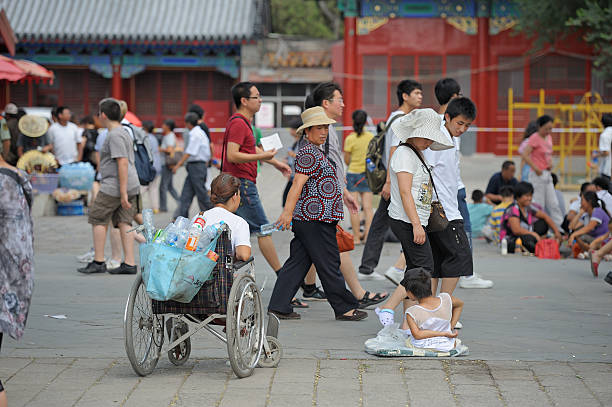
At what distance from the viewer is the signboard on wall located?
1049 inches

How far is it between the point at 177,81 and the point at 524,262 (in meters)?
19.4

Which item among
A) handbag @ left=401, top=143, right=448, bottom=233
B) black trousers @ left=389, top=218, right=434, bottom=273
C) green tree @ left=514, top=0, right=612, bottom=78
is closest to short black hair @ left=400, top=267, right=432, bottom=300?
black trousers @ left=389, top=218, right=434, bottom=273

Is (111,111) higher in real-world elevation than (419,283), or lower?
higher

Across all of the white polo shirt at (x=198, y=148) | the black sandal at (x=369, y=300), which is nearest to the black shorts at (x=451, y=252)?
the black sandal at (x=369, y=300)

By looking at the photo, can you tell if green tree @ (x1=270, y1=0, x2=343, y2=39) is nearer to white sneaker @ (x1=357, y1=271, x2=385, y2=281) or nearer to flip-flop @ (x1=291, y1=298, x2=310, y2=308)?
white sneaker @ (x1=357, y1=271, x2=385, y2=281)

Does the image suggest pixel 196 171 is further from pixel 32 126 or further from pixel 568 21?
pixel 568 21

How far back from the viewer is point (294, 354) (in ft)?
19.4

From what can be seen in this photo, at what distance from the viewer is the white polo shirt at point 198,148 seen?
40.7 ft

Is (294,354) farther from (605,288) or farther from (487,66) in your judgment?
(487,66)

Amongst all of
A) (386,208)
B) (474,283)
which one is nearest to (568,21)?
(474,283)

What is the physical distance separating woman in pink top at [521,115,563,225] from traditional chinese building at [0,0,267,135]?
1570cm

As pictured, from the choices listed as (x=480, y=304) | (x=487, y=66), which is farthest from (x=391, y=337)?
(x=487, y=66)

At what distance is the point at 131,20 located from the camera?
2733cm

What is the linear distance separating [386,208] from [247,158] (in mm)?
1416
